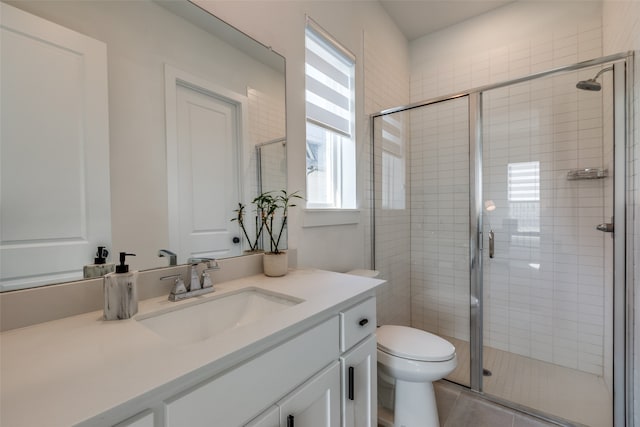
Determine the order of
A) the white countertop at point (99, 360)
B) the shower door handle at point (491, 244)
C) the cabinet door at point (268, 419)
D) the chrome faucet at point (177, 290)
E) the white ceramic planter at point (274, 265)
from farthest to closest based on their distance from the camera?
the shower door handle at point (491, 244)
the white ceramic planter at point (274, 265)
the chrome faucet at point (177, 290)
the cabinet door at point (268, 419)
the white countertop at point (99, 360)

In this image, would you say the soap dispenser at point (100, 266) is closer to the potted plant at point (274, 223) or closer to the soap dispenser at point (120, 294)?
the soap dispenser at point (120, 294)

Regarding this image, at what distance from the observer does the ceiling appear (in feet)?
7.37

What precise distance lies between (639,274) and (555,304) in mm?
833

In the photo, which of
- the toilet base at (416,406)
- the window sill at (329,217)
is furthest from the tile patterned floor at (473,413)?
the window sill at (329,217)

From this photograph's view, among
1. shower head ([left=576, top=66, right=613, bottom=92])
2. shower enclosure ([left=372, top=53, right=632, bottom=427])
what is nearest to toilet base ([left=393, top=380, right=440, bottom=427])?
shower enclosure ([left=372, top=53, right=632, bottom=427])

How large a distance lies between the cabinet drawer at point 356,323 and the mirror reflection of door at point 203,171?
0.56 meters

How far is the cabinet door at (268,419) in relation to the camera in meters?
0.64

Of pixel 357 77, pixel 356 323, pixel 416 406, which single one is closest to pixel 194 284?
pixel 356 323

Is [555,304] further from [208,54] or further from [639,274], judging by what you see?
[208,54]

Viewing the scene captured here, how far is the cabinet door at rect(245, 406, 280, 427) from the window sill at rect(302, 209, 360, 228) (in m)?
0.97

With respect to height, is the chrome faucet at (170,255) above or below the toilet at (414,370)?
above

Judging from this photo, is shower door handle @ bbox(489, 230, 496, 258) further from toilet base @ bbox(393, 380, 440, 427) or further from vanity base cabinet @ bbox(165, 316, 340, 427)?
vanity base cabinet @ bbox(165, 316, 340, 427)

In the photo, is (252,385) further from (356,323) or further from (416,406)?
(416,406)

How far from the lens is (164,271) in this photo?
961 millimetres
